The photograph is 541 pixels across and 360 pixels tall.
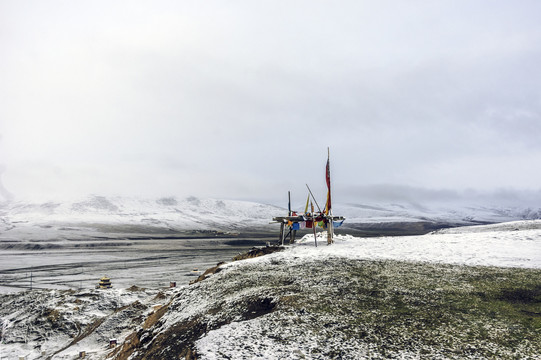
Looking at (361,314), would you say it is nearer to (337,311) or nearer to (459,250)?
(337,311)

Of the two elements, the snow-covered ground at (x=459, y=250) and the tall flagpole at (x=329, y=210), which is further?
the tall flagpole at (x=329, y=210)

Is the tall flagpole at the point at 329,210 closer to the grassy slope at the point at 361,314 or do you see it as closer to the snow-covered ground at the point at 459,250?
the snow-covered ground at the point at 459,250

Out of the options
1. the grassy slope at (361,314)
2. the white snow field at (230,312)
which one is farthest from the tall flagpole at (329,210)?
the grassy slope at (361,314)

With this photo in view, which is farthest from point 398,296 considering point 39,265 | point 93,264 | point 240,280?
point 39,265

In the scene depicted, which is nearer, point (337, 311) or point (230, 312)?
point (337, 311)

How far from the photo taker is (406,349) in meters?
10.2

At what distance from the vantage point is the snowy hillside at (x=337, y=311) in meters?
10.7

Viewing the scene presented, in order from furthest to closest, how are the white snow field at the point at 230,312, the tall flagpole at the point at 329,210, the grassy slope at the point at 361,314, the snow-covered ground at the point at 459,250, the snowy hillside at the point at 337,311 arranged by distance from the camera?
1. the tall flagpole at the point at 329,210
2. the snow-covered ground at the point at 459,250
3. the white snow field at the point at 230,312
4. the snowy hillside at the point at 337,311
5. the grassy slope at the point at 361,314

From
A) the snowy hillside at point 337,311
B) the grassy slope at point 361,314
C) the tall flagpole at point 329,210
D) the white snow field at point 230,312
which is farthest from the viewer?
the tall flagpole at point 329,210

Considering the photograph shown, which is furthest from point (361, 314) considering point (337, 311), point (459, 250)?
point (459, 250)

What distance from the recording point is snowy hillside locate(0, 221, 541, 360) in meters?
10.7

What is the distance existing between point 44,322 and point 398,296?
2741cm

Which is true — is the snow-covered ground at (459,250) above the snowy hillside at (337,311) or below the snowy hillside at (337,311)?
above

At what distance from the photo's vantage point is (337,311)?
531 inches
